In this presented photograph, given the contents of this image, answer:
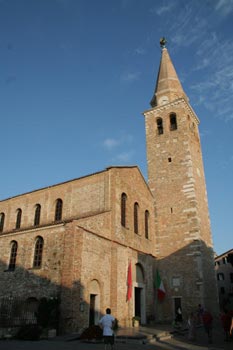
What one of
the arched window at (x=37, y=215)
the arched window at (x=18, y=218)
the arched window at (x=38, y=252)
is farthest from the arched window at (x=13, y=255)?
the arched window at (x=18, y=218)

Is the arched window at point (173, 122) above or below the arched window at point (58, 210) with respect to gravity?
above

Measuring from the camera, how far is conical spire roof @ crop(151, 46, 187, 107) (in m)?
28.9

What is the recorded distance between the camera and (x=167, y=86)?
1157 inches

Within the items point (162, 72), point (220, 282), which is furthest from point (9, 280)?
point (220, 282)

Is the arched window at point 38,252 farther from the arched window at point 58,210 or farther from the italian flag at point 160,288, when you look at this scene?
the italian flag at point 160,288

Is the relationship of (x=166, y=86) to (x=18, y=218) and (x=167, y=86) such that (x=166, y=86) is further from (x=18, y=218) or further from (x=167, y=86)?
(x=18, y=218)

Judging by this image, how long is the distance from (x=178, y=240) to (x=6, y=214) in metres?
13.5

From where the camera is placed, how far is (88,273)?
15.8 m

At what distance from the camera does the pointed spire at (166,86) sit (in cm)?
2891

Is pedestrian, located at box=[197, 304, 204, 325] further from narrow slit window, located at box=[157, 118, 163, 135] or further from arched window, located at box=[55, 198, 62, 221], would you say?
narrow slit window, located at box=[157, 118, 163, 135]

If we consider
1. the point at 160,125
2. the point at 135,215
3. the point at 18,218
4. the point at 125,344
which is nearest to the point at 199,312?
the point at 135,215

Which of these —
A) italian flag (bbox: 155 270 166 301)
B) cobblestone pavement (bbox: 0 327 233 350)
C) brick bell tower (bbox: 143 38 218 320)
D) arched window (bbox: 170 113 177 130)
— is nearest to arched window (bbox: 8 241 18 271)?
cobblestone pavement (bbox: 0 327 233 350)

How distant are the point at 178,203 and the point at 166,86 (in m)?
12.2

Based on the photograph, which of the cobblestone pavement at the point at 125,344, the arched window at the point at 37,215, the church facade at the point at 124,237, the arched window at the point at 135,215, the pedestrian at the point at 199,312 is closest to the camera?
the cobblestone pavement at the point at 125,344
